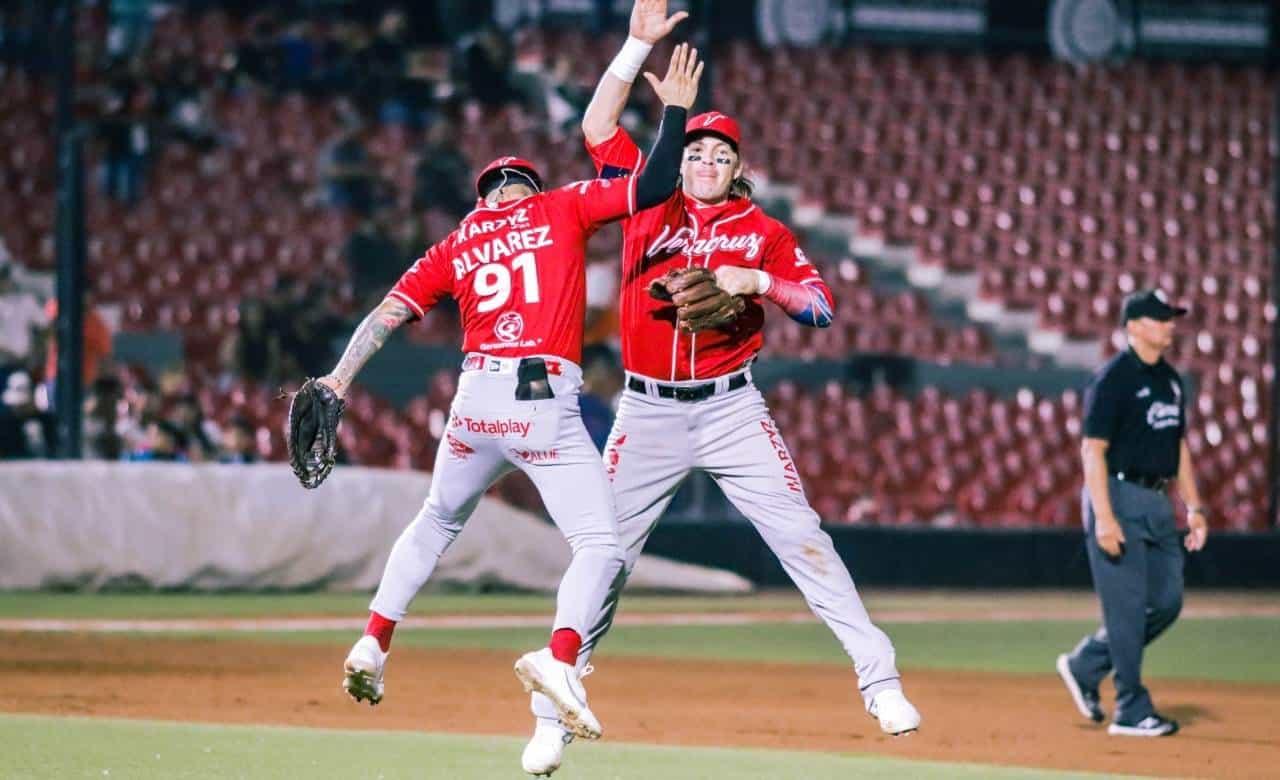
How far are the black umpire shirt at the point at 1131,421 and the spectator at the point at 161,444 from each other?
9767 mm

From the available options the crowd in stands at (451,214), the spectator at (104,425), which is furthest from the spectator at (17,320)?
the spectator at (104,425)

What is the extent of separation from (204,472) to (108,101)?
8.05 m

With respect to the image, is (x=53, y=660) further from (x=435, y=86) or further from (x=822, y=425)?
(x=435, y=86)

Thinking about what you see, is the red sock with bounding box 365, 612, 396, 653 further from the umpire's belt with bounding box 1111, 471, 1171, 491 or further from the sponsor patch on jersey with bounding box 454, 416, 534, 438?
the umpire's belt with bounding box 1111, 471, 1171, 491

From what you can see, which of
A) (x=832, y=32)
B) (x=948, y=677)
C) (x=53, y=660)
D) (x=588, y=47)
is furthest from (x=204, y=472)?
(x=832, y=32)

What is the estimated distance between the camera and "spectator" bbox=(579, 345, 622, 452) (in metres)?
14.8

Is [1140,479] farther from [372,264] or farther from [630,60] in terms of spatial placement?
[372,264]

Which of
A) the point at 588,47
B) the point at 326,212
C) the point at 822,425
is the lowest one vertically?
the point at 822,425

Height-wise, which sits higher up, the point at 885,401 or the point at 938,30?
the point at 938,30

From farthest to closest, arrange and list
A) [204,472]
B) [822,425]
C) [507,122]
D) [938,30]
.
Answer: [938,30]
[507,122]
[822,425]
[204,472]

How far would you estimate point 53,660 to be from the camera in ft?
36.7

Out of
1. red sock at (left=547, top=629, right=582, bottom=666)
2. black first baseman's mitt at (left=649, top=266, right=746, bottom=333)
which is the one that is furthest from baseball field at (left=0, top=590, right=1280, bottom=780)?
black first baseman's mitt at (left=649, top=266, right=746, bottom=333)

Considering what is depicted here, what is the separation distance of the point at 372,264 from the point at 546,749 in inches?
576

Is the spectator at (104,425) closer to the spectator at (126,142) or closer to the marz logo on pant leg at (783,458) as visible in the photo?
the spectator at (126,142)
